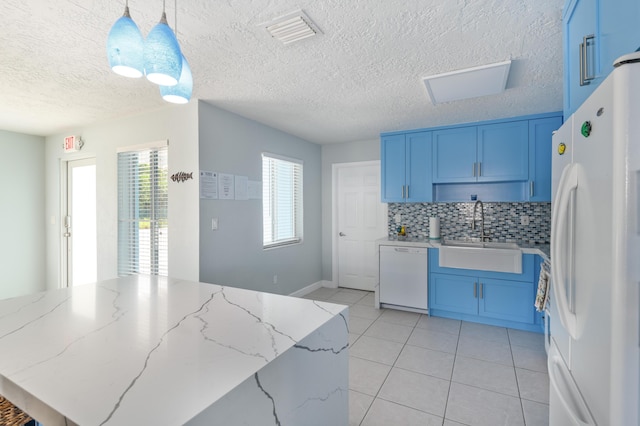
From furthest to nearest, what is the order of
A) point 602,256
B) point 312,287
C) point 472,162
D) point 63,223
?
point 312,287
point 63,223
point 472,162
point 602,256

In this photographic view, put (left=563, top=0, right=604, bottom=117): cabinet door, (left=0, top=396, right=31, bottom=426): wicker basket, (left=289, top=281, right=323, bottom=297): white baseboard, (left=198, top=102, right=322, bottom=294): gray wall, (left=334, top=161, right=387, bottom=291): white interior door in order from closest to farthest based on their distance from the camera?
(left=0, top=396, right=31, bottom=426): wicker basket < (left=563, top=0, right=604, bottom=117): cabinet door < (left=198, top=102, right=322, bottom=294): gray wall < (left=289, top=281, right=323, bottom=297): white baseboard < (left=334, top=161, right=387, bottom=291): white interior door

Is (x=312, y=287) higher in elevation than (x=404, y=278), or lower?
lower

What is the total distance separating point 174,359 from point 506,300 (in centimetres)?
348

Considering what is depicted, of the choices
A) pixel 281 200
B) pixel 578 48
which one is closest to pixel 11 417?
pixel 578 48

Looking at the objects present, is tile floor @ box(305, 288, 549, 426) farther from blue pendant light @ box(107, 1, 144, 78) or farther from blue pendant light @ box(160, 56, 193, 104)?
blue pendant light @ box(107, 1, 144, 78)

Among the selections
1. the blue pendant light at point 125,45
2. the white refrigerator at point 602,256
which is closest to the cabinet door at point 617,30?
the white refrigerator at point 602,256

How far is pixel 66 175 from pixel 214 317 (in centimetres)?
436

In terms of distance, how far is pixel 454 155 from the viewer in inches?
147

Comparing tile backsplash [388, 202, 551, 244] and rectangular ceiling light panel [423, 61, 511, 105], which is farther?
tile backsplash [388, 202, 551, 244]

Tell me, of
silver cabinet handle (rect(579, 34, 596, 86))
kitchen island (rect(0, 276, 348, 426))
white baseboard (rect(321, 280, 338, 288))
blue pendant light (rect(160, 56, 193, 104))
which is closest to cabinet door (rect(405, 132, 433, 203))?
white baseboard (rect(321, 280, 338, 288))

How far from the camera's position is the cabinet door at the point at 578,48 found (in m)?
1.16

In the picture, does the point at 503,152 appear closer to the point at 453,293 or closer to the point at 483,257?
the point at 483,257

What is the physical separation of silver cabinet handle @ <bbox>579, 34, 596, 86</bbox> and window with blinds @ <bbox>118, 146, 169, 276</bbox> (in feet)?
10.8

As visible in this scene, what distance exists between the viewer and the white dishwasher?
3646 millimetres
